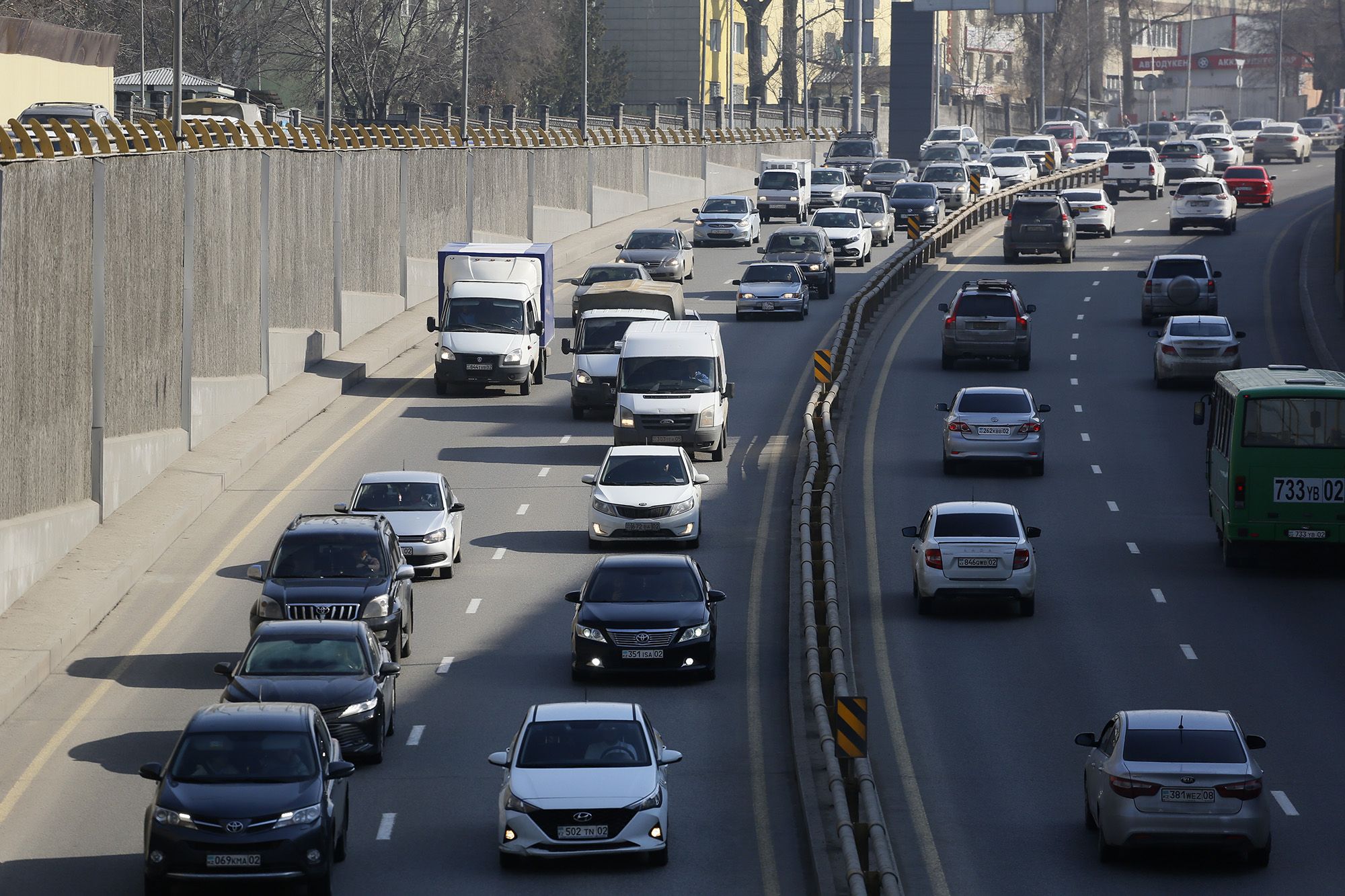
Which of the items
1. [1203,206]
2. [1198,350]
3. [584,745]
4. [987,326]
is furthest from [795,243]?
[584,745]

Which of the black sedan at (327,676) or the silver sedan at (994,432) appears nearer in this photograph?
the black sedan at (327,676)

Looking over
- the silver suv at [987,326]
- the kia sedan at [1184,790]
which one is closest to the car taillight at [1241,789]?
the kia sedan at [1184,790]

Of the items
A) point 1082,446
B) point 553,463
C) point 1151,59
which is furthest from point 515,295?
point 1151,59

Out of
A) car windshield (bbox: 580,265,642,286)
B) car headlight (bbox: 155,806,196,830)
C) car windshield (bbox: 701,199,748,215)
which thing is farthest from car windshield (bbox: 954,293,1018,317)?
car headlight (bbox: 155,806,196,830)

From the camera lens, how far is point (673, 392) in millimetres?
37938

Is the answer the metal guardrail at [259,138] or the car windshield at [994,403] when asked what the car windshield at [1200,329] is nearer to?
the car windshield at [994,403]

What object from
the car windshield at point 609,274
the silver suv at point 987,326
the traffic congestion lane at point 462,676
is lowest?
the traffic congestion lane at point 462,676

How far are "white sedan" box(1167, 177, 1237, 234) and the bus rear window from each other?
140ft

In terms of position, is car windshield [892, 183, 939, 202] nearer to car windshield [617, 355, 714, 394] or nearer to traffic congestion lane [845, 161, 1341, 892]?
traffic congestion lane [845, 161, 1341, 892]

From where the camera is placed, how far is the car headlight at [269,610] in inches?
973

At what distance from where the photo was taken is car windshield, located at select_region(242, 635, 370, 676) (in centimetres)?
2125

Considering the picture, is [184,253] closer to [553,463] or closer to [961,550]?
[553,463]

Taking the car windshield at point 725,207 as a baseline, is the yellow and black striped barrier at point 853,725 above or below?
below

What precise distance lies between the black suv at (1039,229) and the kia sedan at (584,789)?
4803cm
